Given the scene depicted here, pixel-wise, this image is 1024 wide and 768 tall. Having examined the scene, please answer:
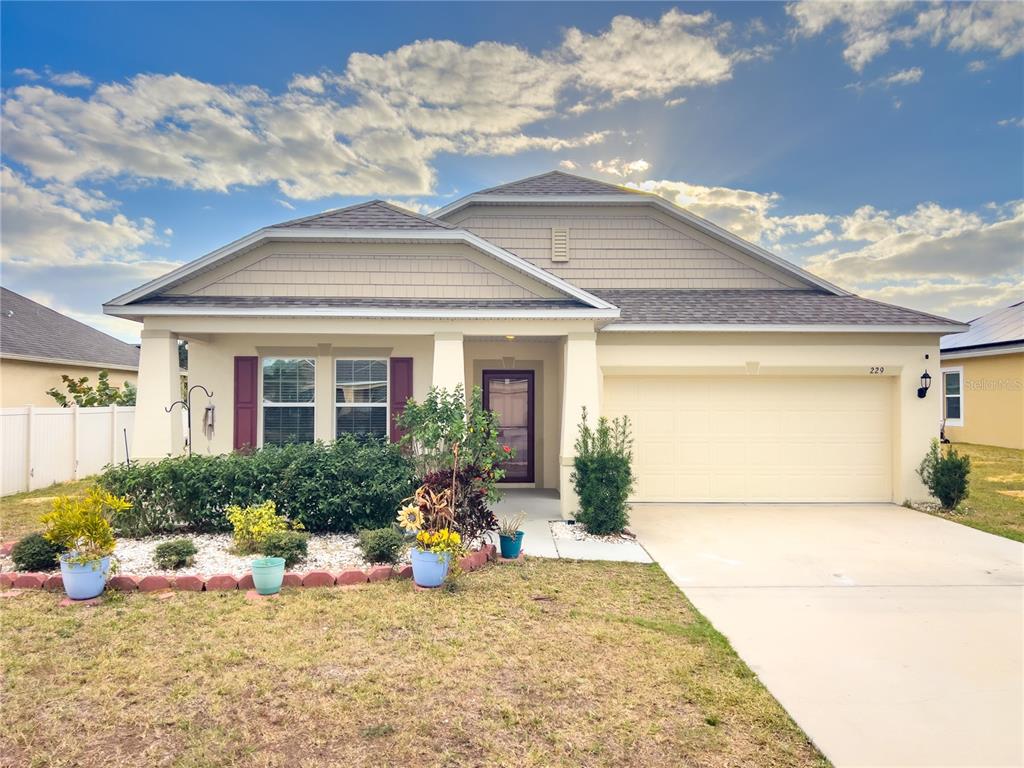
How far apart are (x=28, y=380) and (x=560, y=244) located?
1619 centimetres

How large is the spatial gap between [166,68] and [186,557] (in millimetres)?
10335

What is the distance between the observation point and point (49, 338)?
17047 millimetres

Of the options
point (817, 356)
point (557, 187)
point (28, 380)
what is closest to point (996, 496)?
point (817, 356)

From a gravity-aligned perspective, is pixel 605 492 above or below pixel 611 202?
below

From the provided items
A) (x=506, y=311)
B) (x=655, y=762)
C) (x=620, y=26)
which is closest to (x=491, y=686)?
(x=655, y=762)

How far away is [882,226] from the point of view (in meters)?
14.0

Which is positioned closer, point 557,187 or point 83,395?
point 557,187

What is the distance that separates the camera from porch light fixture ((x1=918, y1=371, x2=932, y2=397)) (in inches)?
360

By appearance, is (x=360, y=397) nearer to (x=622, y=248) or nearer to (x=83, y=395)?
(x=622, y=248)

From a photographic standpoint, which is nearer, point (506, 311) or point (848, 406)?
point (506, 311)

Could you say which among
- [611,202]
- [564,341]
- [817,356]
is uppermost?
[611,202]

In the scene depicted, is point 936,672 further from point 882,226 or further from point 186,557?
point 882,226

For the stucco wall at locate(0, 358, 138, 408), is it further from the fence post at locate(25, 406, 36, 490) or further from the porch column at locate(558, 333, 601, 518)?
the porch column at locate(558, 333, 601, 518)

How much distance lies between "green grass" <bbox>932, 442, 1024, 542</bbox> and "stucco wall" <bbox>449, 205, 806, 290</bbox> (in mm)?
5293
